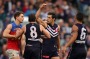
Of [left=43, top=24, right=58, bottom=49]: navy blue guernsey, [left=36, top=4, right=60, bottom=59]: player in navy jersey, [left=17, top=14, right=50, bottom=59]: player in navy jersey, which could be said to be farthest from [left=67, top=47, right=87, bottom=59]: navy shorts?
[left=17, top=14, right=50, bottom=59]: player in navy jersey

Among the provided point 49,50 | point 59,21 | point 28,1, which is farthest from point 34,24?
point 28,1

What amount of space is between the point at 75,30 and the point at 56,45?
1454 mm

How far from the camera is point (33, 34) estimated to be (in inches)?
626

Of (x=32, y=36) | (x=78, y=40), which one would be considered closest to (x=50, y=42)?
(x=78, y=40)

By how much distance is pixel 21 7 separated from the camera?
83.9 feet

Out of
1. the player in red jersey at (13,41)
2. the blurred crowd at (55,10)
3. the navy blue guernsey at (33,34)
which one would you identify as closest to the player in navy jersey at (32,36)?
the navy blue guernsey at (33,34)

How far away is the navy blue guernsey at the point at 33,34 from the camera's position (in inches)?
625

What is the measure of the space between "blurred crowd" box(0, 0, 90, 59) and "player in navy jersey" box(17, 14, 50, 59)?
273 inches

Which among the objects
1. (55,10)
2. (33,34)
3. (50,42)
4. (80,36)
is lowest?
(50,42)

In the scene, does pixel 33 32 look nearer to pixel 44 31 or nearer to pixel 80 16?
pixel 44 31

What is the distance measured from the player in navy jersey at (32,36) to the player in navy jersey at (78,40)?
0.87m

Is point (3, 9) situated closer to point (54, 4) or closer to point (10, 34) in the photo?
point (54, 4)

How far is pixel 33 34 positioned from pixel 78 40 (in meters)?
1.60

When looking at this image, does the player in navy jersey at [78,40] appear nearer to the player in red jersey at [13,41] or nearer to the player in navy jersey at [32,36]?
the player in navy jersey at [32,36]
